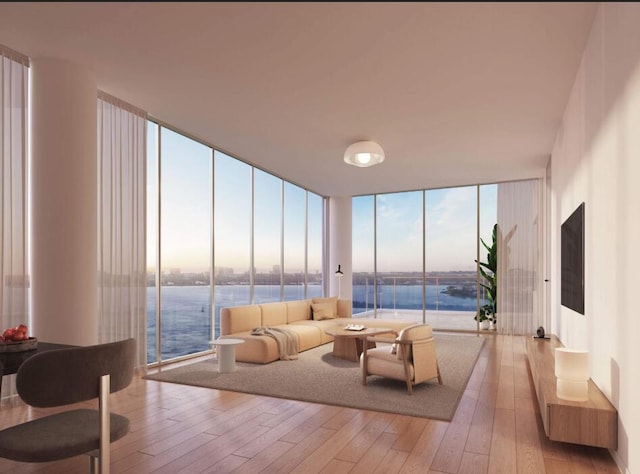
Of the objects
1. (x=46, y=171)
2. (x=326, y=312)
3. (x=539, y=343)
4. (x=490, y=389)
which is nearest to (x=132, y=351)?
(x=46, y=171)

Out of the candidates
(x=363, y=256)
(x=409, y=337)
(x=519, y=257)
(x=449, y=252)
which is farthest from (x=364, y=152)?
(x=449, y=252)

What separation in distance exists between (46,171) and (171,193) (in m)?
2.21

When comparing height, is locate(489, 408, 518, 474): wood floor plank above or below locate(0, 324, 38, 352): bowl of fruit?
below

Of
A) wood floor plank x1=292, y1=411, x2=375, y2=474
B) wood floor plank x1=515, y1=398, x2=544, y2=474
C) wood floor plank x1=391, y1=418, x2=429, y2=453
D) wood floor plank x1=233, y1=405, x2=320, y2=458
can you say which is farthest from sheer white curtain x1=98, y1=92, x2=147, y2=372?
wood floor plank x1=515, y1=398, x2=544, y2=474

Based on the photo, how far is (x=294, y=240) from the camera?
865cm

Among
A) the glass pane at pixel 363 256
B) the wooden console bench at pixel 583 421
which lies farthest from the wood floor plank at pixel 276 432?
the glass pane at pixel 363 256

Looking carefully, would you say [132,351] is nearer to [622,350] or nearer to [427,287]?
[622,350]

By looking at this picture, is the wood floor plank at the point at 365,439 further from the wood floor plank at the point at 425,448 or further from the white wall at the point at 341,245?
the white wall at the point at 341,245

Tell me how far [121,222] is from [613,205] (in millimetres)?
4340

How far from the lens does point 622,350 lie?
2.52 m

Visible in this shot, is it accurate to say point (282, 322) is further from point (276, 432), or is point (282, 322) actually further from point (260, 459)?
point (260, 459)

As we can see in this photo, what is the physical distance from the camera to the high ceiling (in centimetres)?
294

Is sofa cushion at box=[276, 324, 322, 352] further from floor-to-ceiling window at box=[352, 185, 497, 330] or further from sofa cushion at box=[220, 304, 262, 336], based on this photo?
floor-to-ceiling window at box=[352, 185, 497, 330]

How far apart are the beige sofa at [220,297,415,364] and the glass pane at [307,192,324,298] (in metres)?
1.28
